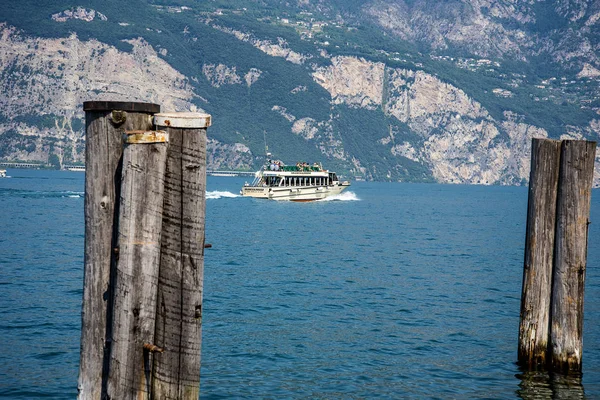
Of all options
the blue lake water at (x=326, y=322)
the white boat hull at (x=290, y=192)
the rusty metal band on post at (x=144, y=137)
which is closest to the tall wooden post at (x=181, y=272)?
the rusty metal band on post at (x=144, y=137)

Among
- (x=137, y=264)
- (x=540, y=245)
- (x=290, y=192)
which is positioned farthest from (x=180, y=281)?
(x=290, y=192)

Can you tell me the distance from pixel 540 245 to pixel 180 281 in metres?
6.85

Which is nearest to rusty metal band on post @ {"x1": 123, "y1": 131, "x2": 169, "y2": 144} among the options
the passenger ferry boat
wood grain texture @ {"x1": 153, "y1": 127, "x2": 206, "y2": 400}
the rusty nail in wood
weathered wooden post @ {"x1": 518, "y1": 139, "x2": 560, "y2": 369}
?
wood grain texture @ {"x1": 153, "y1": 127, "x2": 206, "y2": 400}

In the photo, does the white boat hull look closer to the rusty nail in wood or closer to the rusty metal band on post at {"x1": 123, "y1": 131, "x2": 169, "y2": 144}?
the rusty nail in wood

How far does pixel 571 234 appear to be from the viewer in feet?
39.3

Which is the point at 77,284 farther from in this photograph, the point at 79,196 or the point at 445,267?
the point at 79,196

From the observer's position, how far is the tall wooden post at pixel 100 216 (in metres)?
7.24

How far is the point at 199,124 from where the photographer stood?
23.7 feet

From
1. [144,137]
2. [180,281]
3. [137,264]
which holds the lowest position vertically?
[180,281]

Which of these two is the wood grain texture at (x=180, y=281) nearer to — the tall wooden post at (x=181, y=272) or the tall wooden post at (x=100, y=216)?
the tall wooden post at (x=181, y=272)

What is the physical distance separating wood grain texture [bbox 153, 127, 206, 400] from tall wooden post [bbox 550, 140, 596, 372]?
6711mm

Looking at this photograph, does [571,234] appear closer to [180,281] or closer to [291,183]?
[180,281]

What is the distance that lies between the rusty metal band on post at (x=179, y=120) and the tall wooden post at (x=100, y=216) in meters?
0.20

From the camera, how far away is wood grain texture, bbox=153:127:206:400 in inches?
286
